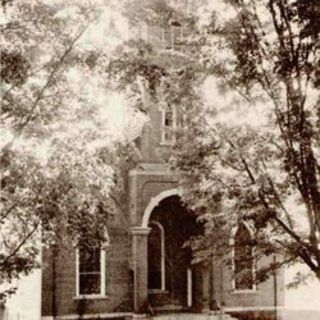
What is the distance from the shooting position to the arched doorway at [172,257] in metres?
23.9

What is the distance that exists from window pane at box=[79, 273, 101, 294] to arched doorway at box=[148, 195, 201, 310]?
230 cm

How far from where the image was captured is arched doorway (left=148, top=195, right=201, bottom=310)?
23.9 m

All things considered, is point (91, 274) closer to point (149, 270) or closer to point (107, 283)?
point (107, 283)

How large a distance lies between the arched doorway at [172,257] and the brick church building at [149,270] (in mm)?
Answer: 35

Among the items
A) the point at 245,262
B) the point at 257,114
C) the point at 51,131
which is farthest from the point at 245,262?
the point at 51,131

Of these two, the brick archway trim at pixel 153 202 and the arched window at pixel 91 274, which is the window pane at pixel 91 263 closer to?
the arched window at pixel 91 274

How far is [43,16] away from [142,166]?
38.5ft

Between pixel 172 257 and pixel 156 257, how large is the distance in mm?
635

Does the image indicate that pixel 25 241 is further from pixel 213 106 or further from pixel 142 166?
pixel 142 166

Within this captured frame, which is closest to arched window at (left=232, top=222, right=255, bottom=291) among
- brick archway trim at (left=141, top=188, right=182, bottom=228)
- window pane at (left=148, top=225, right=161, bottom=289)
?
brick archway trim at (left=141, top=188, right=182, bottom=228)

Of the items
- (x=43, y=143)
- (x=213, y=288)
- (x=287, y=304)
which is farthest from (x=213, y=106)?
(x=287, y=304)

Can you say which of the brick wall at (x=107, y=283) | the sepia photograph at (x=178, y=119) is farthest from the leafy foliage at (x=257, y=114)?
the brick wall at (x=107, y=283)

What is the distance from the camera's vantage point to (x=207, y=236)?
47.0 feet

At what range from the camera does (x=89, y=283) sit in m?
22.0
